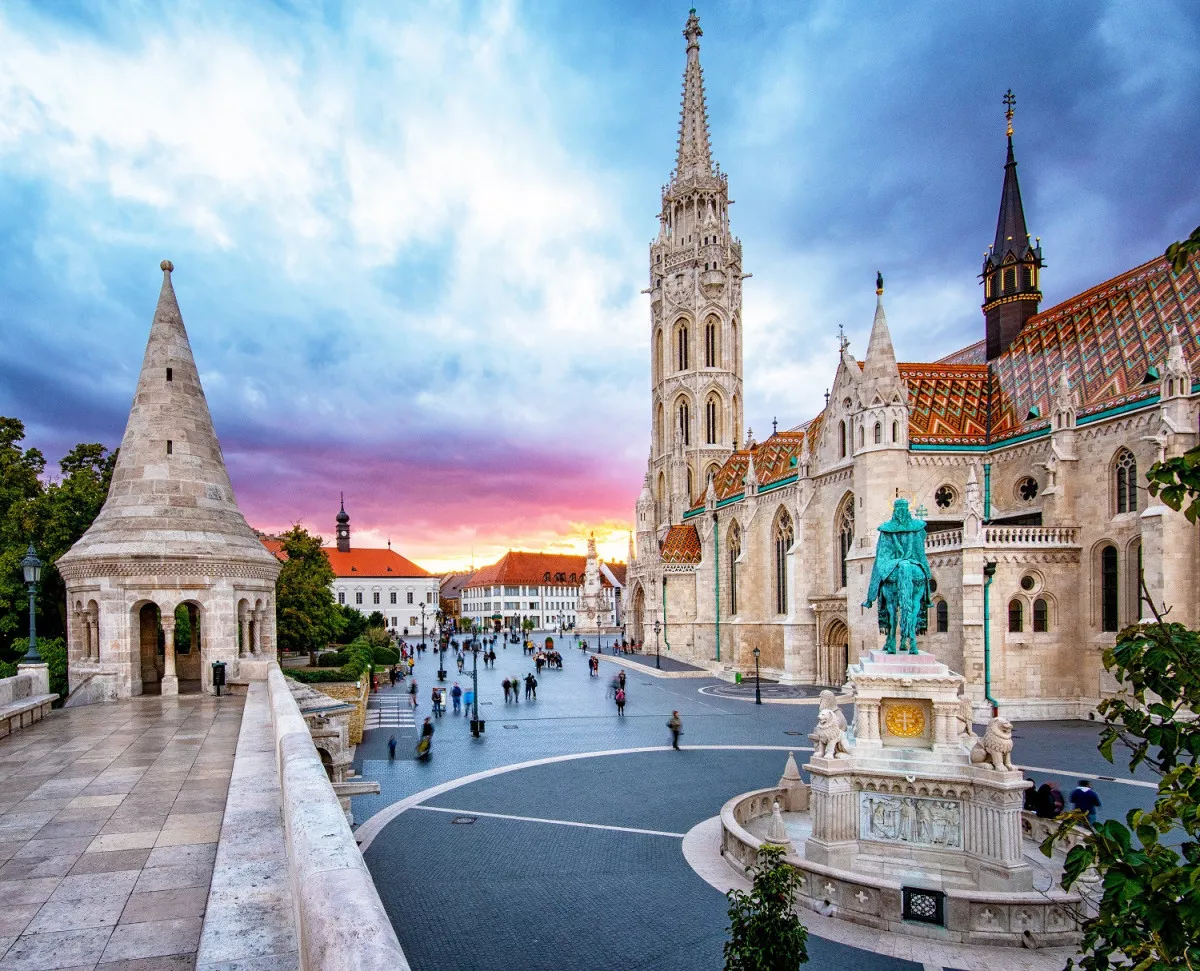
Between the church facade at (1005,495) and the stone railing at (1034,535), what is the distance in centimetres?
7

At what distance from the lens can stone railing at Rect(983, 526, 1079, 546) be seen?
2750 centimetres

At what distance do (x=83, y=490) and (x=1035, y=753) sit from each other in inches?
1183

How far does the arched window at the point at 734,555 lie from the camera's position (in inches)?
1821

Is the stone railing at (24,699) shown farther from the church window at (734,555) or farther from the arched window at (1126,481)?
the church window at (734,555)

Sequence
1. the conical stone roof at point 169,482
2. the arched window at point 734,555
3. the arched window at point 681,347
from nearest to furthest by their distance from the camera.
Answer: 1. the conical stone roof at point 169,482
2. the arched window at point 734,555
3. the arched window at point 681,347

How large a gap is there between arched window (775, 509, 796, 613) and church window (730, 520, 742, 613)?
117 inches

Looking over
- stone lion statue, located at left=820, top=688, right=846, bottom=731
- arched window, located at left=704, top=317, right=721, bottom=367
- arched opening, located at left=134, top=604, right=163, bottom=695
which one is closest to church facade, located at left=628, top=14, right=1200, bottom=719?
stone lion statue, located at left=820, top=688, right=846, bottom=731

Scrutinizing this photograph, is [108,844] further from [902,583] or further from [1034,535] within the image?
[1034,535]

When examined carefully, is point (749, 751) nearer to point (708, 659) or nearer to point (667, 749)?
point (667, 749)

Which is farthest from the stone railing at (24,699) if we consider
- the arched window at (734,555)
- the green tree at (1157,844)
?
the arched window at (734,555)

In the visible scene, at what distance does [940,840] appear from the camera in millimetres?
12820

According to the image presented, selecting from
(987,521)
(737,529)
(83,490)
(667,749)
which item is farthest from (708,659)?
(83,490)

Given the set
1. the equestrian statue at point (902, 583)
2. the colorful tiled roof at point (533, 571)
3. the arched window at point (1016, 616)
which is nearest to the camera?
the equestrian statue at point (902, 583)

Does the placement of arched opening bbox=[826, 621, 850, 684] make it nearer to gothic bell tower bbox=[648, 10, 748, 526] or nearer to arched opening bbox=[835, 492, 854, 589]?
arched opening bbox=[835, 492, 854, 589]
